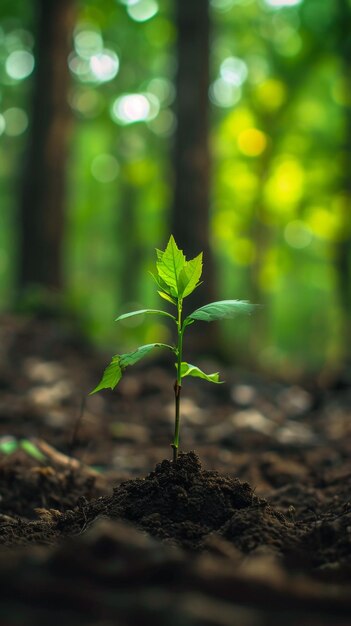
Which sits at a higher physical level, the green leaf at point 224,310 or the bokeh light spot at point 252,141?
the bokeh light spot at point 252,141

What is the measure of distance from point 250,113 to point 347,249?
383 centimetres

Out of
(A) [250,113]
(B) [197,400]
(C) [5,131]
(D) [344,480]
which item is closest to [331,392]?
(B) [197,400]

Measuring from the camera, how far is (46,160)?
9375 millimetres

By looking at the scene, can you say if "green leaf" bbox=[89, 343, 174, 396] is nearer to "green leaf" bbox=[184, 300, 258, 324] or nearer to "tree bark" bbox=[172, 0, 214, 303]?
"green leaf" bbox=[184, 300, 258, 324]

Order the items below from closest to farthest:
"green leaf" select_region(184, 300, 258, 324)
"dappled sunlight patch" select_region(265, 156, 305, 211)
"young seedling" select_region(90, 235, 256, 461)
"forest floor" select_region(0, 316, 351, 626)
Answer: "forest floor" select_region(0, 316, 351, 626) < "green leaf" select_region(184, 300, 258, 324) < "young seedling" select_region(90, 235, 256, 461) < "dappled sunlight patch" select_region(265, 156, 305, 211)

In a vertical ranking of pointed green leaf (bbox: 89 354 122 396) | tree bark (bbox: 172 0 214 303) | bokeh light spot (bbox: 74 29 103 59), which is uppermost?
bokeh light spot (bbox: 74 29 103 59)

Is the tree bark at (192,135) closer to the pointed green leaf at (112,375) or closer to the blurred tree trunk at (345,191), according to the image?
the blurred tree trunk at (345,191)

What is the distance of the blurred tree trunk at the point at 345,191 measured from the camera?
1280 cm

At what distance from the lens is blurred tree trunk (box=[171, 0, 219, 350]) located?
8.02 metres

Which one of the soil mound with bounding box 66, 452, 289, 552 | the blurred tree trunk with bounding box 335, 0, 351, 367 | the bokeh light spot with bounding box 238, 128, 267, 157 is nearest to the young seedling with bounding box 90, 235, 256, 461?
the soil mound with bounding box 66, 452, 289, 552

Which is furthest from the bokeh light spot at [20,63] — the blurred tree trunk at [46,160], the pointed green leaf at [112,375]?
the pointed green leaf at [112,375]

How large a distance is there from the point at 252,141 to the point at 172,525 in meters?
14.5

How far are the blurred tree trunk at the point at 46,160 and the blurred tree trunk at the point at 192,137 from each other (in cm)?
205

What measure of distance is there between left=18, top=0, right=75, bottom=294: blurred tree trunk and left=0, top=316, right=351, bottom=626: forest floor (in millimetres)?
4543
